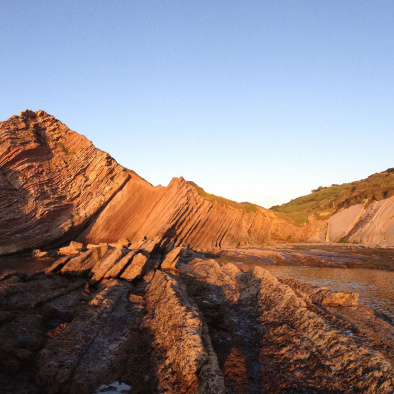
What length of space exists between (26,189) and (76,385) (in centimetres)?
2678

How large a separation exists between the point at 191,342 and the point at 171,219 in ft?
87.9

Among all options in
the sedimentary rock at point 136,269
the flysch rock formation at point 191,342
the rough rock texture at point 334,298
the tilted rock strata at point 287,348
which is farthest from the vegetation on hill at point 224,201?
the rough rock texture at point 334,298

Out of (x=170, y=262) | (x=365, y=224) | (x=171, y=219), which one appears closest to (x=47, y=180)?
(x=171, y=219)

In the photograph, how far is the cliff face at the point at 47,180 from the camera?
89.9 ft

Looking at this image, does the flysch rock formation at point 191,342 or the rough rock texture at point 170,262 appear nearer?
the flysch rock formation at point 191,342

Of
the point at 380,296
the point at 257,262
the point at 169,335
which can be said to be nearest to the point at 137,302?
the point at 169,335

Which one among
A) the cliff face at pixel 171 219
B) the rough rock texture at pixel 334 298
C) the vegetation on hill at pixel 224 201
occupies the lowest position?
the rough rock texture at pixel 334 298

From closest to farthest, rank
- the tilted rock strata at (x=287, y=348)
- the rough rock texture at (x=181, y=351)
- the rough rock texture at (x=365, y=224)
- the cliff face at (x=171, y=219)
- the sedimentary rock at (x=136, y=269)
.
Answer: the tilted rock strata at (x=287, y=348)
the rough rock texture at (x=181, y=351)
the sedimentary rock at (x=136, y=269)
the cliff face at (x=171, y=219)
the rough rock texture at (x=365, y=224)

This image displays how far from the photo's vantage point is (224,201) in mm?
42656

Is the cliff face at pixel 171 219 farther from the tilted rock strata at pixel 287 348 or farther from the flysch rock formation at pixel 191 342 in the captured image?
the tilted rock strata at pixel 287 348

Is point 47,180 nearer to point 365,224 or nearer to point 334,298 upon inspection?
point 334,298

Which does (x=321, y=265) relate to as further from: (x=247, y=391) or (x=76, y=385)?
(x=76, y=385)

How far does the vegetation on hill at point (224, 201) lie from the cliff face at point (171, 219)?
726 mm

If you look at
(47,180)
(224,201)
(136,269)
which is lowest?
(136,269)
